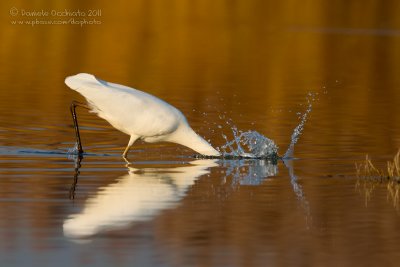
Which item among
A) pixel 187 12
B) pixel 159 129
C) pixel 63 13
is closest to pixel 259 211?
pixel 159 129

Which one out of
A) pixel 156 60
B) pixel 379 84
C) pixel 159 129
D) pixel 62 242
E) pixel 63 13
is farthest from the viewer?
pixel 63 13

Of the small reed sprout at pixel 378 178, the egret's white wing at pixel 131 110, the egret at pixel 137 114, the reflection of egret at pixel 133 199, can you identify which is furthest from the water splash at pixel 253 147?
the small reed sprout at pixel 378 178

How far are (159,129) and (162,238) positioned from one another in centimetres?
481

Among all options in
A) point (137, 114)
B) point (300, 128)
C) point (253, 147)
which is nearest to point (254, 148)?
point (253, 147)

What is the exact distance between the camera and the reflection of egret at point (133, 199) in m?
10.3

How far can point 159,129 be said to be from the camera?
14.5 m

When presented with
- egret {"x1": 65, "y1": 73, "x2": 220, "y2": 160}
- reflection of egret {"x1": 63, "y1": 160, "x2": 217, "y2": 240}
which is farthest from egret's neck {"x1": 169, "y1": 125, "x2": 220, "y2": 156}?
reflection of egret {"x1": 63, "y1": 160, "x2": 217, "y2": 240}

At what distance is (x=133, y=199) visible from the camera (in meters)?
11.4

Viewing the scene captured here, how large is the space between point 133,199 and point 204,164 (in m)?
2.85

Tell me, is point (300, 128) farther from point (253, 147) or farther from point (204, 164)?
point (204, 164)

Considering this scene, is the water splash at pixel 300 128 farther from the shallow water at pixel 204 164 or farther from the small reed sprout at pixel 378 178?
the small reed sprout at pixel 378 178

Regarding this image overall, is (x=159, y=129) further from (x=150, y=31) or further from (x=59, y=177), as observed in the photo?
(x=150, y=31)

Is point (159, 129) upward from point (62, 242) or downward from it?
upward

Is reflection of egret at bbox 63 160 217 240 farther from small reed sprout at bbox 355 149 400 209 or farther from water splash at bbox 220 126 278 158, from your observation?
small reed sprout at bbox 355 149 400 209
